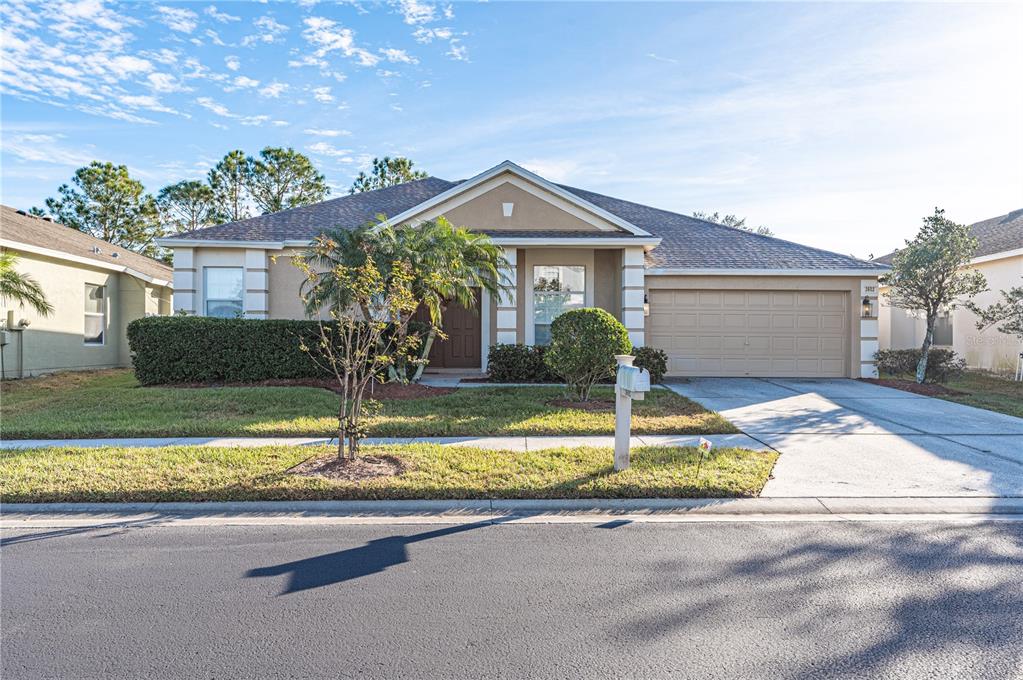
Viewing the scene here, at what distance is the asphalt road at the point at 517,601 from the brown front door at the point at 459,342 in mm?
10741

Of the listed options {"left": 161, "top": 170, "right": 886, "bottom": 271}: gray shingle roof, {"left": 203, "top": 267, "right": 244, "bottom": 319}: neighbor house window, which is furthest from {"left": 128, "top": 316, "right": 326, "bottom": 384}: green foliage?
{"left": 161, "top": 170, "right": 886, "bottom": 271}: gray shingle roof

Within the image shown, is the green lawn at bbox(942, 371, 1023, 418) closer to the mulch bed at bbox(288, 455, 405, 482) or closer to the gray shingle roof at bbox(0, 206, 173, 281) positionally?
the mulch bed at bbox(288, 455, 405, 482)

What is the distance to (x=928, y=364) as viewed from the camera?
1547 cm

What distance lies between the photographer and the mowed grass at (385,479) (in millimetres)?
6000

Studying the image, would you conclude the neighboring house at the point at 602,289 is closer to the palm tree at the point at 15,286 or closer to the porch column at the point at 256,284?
the porch column at the point at 256,284

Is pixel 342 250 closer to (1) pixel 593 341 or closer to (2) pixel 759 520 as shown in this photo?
(1) pixel 593 341

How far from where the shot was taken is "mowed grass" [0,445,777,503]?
6000 millimetres

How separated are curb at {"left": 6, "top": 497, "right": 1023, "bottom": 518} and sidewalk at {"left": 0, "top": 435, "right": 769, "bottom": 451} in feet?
6.27

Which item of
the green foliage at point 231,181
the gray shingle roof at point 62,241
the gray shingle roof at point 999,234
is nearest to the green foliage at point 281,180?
the green foliage at point 231,181

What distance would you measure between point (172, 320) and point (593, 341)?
8576 mm

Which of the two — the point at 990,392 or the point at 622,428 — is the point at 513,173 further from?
the point at 990,392

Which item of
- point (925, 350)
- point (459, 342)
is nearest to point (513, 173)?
point (459, 342)

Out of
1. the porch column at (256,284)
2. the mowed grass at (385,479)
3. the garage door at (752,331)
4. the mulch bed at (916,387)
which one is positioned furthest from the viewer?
the garage door at (752,331)

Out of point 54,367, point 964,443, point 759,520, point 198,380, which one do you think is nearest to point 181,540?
point 759,520
